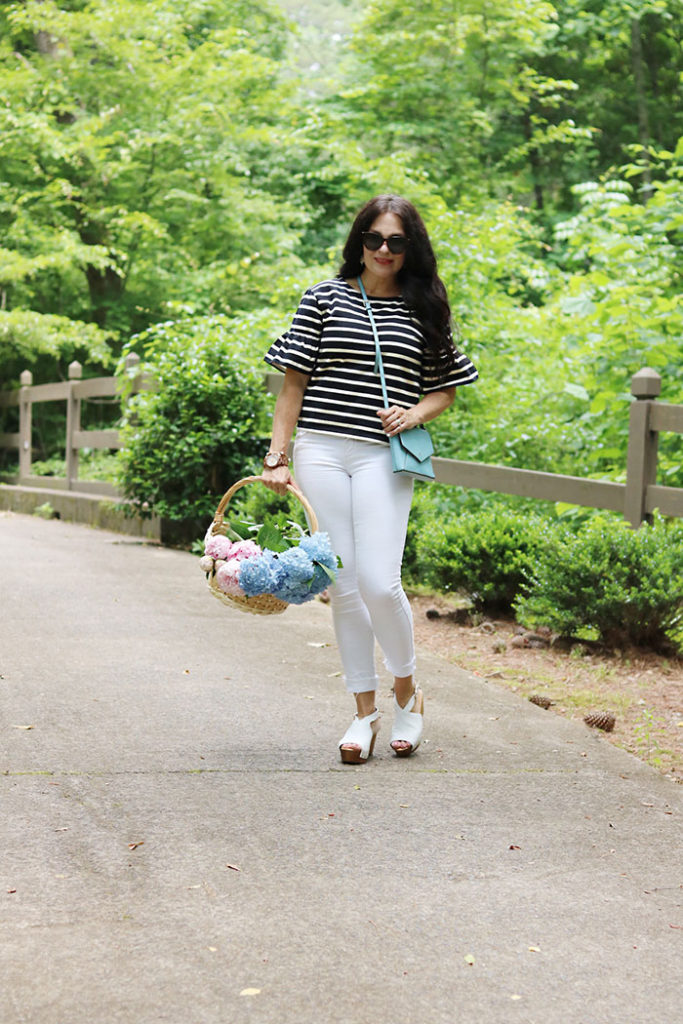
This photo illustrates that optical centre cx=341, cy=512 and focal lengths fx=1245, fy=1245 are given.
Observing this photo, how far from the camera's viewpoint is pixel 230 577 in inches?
150

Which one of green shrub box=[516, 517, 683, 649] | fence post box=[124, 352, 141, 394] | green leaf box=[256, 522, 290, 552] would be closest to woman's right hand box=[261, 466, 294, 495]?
green leaf box=[256, 522, 290, 552]

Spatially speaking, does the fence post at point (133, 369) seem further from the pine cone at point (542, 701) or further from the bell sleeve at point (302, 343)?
the bell sleeve at point (302, 343)

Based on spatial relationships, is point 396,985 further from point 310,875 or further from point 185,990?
point 310,875

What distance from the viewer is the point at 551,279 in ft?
46.3

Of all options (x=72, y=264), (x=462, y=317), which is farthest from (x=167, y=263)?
(x=462, y=317)

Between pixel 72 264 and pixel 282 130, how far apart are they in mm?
3662

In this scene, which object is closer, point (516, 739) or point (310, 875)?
point (310, 875)

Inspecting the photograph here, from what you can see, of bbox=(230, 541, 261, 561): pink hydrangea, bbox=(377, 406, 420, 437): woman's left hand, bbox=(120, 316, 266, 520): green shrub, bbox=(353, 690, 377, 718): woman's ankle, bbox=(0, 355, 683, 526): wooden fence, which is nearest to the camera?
bbox=(230, 541, 261, 561): pink hydrangea

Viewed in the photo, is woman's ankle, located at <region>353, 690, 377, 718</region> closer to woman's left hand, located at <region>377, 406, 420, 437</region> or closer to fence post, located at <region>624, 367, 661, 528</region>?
woman's left hand, located at <region>377, 406, 420, 437</region>

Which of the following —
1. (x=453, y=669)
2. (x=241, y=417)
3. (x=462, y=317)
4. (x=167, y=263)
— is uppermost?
(x=167, y=263)

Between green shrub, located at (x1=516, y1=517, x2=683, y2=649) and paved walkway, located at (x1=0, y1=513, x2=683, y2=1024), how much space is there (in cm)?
80

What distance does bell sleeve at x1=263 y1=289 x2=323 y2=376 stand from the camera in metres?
4.00

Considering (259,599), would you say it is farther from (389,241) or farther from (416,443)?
(389,241)

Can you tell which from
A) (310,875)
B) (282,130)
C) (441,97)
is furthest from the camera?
(441,97)
